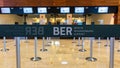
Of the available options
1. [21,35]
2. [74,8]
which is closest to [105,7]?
[74,8]

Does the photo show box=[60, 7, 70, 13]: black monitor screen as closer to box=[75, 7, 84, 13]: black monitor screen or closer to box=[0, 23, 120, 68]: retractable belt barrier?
box=[75, 7, 84, 13]: black monitor screen

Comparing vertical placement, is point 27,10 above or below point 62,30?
above

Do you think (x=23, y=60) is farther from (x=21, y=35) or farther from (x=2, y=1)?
(x=2, y=1)

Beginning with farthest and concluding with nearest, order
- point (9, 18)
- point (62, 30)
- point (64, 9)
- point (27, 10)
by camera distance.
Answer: point (9, 18) < point (27, 10) < point (64, 9) < point (62, 30)

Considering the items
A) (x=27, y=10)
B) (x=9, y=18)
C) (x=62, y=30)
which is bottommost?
(x=62, y=30)

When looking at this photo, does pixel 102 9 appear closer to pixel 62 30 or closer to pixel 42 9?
pixel 42 9

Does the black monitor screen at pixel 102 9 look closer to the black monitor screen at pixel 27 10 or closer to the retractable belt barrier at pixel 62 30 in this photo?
the black monitor screen at pixel 27 10

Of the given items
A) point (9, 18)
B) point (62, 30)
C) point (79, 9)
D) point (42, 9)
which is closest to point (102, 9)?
point (79, 9)

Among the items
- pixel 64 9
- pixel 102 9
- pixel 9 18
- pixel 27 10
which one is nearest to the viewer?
pixel 102 9

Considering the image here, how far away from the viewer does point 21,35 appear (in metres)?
2.66

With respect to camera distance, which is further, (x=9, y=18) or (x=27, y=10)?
(x=9, y=18)

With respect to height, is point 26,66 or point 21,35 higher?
point 21,35

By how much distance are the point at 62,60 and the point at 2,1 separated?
6263 millimetres

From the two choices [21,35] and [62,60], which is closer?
[21,35]
